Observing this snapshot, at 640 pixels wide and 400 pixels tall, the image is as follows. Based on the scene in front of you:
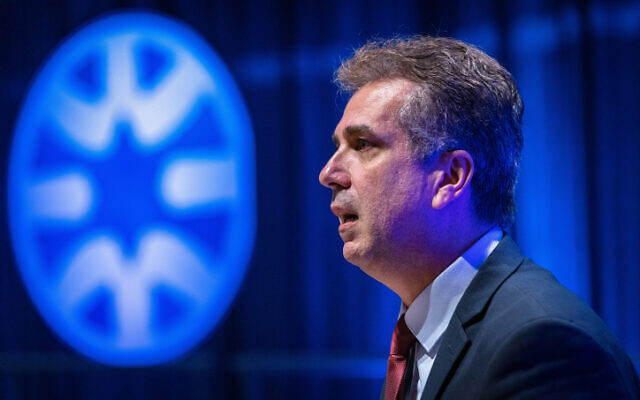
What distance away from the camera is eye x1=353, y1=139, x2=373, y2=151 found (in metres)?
1.29

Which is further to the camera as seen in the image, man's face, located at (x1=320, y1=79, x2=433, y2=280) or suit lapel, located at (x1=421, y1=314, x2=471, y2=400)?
man's face, located at (x1=320, y1=79, x2=433, y2=280)

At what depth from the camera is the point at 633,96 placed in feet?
8.97

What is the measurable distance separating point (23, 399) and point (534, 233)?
278 centimetres

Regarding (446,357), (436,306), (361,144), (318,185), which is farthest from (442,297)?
(318,185)

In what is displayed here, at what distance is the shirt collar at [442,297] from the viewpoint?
3.89 ft

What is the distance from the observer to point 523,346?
923 millimetres

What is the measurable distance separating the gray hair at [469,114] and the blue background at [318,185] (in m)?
1.61

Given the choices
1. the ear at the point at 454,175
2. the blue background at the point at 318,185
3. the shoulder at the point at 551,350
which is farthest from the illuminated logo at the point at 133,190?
the shoulder at the point at 551,350

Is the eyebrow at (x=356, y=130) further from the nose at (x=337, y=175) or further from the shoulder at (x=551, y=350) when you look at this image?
the shoulder at (x=551, y=350)

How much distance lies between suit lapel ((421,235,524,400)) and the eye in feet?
1.08

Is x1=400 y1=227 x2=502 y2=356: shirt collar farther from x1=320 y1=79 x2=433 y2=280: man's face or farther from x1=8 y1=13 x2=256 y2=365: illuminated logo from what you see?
x1=8 y1=13 x2=256 y2=365: illuminated logo

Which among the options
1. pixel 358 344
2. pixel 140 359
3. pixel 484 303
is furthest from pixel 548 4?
pixel 140 359

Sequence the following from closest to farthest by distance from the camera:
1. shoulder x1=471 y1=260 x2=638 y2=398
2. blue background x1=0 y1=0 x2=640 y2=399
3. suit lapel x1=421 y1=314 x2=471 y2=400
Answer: shoulder x1=471 y1=260 x2=638 y2=398
suit lapel x1=421 y1=314 x2=471 y2=400
blue background x1=0 y1=0 x2=640 y2=399

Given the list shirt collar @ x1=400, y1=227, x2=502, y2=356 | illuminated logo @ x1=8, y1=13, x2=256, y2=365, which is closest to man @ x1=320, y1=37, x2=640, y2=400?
shirt collar @ x1=400, y1=227, x2=502, y2=356
